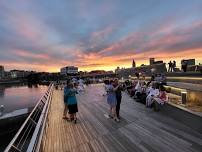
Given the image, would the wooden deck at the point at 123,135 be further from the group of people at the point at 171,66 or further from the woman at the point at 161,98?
the group of people at the point at 171,66

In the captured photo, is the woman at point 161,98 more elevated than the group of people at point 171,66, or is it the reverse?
the group of people at point 171,66

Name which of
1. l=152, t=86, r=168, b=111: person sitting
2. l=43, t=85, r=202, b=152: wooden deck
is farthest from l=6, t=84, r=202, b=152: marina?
l=152, t=86, r=168, b=111: person sitting

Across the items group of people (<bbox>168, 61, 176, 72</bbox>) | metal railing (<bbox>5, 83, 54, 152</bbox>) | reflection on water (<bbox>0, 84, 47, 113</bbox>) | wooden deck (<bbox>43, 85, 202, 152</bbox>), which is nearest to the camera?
metal railing (<bbox>5, 83, 54, 152</bbox>)

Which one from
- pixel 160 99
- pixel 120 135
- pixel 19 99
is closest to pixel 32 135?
pixel 120 135

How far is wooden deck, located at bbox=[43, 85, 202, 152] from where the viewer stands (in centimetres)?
618

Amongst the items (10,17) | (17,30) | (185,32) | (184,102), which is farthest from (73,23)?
(184,102)

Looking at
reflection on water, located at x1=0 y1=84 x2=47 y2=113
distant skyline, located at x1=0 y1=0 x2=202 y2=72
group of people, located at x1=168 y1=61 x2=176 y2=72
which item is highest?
distant skyline, located at x1=0 y1=0 x2=202 y2=72

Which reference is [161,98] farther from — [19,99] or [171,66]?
[19,99]

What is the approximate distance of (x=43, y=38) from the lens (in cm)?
3122

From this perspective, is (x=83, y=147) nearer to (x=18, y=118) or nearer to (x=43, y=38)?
(x=18, y=118)

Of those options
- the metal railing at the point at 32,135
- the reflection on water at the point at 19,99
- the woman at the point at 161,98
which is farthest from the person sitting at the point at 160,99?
the reflection on water at the point at 19,99

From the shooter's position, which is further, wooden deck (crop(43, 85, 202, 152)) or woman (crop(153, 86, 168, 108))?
woman (crop(153, 86, 168, 108))

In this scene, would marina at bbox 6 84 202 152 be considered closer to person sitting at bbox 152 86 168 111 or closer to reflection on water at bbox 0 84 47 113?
person sitting at bbox 152 86 168 111

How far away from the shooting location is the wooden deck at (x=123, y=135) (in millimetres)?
6176
